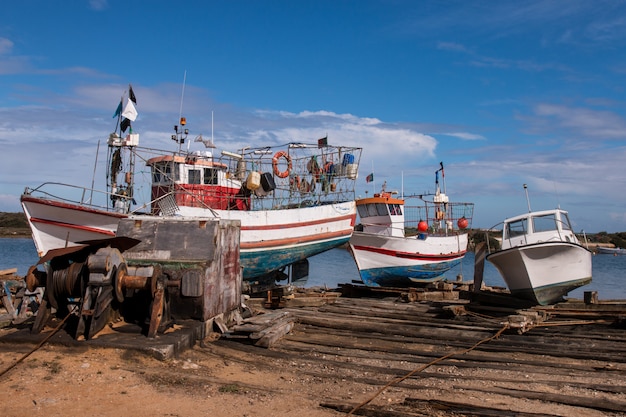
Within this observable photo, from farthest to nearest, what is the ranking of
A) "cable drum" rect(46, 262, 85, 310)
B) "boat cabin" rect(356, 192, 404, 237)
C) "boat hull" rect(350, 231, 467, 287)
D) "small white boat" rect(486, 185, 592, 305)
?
1. "boat cabin" rect(356, 192, 404, 237)
2. "boat hull" rect(350, 231, 467, 287)
3. "small white boat" rect(486, 185, 592, 305)
4. "cable drum" rect(46, 262, 85, 310)

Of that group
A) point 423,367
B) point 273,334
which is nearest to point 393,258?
point 273,334

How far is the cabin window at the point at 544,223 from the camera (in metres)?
15.7

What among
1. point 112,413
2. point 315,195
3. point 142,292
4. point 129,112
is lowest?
point 112,413

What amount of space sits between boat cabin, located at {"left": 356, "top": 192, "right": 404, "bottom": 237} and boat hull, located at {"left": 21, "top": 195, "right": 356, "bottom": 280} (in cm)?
481

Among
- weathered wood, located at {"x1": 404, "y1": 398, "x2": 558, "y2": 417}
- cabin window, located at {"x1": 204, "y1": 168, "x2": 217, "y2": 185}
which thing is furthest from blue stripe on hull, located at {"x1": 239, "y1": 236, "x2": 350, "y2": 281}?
weathered wood, located at {"x1": 404, "y1": 398, "x2": 558, "y2": 417}

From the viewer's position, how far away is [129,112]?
17875 millimetres

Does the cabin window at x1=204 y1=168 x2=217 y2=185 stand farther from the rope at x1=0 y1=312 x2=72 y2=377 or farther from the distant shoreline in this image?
the distant shoreline

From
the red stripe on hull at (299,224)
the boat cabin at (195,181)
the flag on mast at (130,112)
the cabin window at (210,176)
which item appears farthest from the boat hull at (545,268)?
the flag on mast at (130,112)

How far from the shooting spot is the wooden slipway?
5.88 m

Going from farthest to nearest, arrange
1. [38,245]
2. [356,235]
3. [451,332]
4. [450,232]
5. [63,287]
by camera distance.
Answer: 1. [450,232]
2. [356,235]
3. [38,245]
4. [451,332]
5. [63,287]

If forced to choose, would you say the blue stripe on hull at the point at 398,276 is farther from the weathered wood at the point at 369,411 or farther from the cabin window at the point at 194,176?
the weathered wood at the point at 369,411

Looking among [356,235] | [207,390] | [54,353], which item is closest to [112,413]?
[207,390]

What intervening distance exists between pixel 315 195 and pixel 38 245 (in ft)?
29.8

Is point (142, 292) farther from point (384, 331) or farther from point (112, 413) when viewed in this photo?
point (384, 331)
